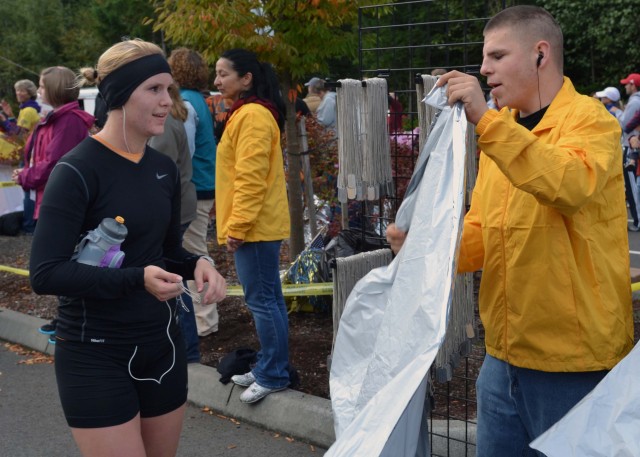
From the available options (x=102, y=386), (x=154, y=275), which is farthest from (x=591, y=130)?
(x=102, y=386)

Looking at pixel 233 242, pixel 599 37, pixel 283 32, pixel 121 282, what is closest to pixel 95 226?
pixel 121 282

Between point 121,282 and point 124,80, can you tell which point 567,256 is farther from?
point 124,80

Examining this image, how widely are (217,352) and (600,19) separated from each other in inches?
812

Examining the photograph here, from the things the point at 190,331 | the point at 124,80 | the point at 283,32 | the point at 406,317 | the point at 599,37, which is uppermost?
the point at 599,37

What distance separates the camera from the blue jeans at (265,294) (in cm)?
512

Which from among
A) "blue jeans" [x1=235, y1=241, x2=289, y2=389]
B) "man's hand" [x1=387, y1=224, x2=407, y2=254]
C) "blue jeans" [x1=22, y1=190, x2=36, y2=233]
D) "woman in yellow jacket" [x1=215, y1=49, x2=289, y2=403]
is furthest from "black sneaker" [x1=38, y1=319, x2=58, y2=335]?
"blue jeans" [x1=22, y1=190, x2=36, y2=233]

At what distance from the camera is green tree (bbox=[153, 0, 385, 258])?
6.84 metres

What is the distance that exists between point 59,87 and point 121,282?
12.2 ft

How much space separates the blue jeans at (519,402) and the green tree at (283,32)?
4.53 m

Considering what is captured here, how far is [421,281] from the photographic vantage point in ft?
8.54

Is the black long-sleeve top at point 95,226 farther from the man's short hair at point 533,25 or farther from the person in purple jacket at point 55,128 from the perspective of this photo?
the person in purple jacket at point 55,128

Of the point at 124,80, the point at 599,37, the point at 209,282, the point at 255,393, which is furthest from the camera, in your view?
the point at 599,37

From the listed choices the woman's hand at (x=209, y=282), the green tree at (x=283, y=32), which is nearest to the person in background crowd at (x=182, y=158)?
the green tree at (x=283, y=32)

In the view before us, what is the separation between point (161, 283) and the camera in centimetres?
279
